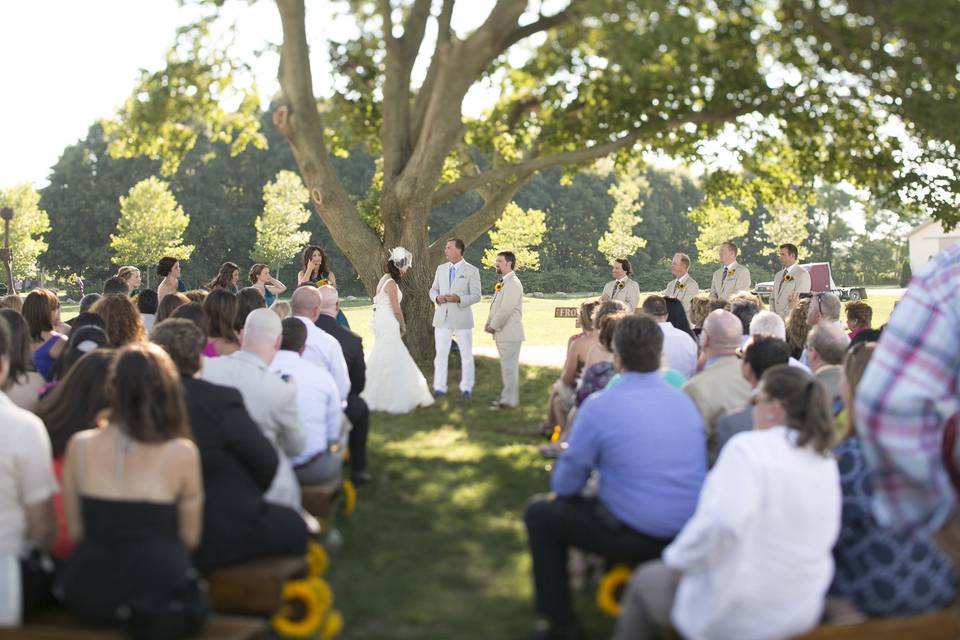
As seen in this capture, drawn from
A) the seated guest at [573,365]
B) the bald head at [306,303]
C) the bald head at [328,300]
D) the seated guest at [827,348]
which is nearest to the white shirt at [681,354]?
the seated guest at [573,365]

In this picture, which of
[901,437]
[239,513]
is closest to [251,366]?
[239,513]

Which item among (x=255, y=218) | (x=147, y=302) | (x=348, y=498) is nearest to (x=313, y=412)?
(x=348, y=498)

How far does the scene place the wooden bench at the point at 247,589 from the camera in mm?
4520

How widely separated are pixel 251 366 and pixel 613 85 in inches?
445

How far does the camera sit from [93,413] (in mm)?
5117

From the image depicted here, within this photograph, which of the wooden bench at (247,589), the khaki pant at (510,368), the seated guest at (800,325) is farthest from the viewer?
the khaki pant at (510,368)

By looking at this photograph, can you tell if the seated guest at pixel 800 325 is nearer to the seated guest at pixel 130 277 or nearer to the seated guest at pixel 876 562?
the seated guest at pixel 876 562

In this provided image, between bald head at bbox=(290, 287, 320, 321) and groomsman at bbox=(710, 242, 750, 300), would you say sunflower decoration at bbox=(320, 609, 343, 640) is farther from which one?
groomsman at bbox=(710, 242, 750, 300)

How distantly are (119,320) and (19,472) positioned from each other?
3626 millimetres

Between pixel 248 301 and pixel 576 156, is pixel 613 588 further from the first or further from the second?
A: pixel 576 156

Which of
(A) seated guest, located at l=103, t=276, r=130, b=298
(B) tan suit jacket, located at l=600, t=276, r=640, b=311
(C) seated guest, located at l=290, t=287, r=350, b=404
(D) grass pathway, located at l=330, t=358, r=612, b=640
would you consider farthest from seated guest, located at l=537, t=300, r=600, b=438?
(B) tan suit jacket, located at l=600, t=276, r=640, b=311

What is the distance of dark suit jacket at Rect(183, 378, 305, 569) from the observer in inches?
180

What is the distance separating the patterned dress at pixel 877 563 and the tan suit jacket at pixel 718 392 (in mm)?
2133

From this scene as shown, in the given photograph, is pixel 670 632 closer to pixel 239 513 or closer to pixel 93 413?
pixel 239 513
